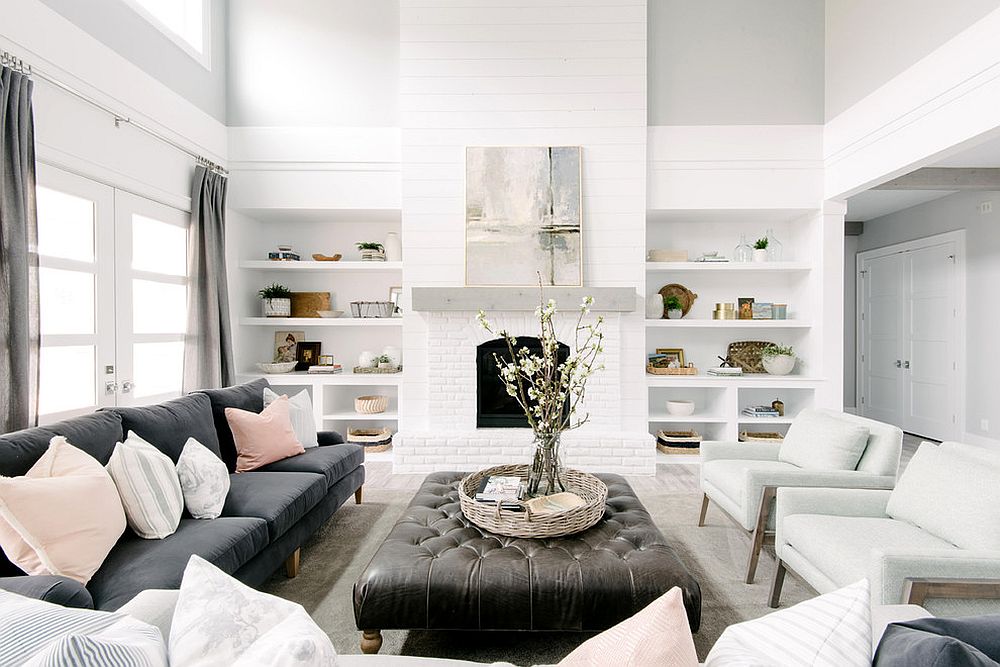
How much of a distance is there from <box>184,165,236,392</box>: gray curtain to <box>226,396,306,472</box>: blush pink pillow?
147cm

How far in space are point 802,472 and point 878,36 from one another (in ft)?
11.5

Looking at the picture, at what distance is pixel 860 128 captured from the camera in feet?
13.9

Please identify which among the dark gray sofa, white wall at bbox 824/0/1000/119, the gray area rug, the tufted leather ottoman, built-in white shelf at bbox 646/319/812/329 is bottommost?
the gray area rug

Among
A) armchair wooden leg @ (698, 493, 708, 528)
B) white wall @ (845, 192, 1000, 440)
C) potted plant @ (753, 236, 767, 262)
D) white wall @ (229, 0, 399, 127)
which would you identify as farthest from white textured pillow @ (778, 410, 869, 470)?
white wall @ (229, 0, 399, 127)

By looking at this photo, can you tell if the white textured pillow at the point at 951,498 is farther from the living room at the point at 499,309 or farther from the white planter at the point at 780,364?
the white planter at the point at 780,364

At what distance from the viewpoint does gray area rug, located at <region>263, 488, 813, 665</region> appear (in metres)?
2.04

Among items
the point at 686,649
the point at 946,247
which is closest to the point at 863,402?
the point at 946,247

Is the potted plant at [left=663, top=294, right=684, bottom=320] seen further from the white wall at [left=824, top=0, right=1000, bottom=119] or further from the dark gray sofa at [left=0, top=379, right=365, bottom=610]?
the dark gray sofa at [left=0, top=379, right=365, bottom=610]

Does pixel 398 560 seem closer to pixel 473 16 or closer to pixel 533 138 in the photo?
pixel 533 138

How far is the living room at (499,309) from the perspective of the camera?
197cm

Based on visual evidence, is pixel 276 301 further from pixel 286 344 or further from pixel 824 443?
pixel 824 443

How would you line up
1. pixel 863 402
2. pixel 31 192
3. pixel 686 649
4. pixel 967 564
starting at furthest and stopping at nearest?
pixel 863 402 → pixel 31 192 → pixel 967 564 → pixel 686 649

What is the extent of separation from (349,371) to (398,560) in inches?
144

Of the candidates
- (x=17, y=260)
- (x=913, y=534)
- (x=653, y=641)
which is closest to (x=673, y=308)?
(x=913, y=534)
